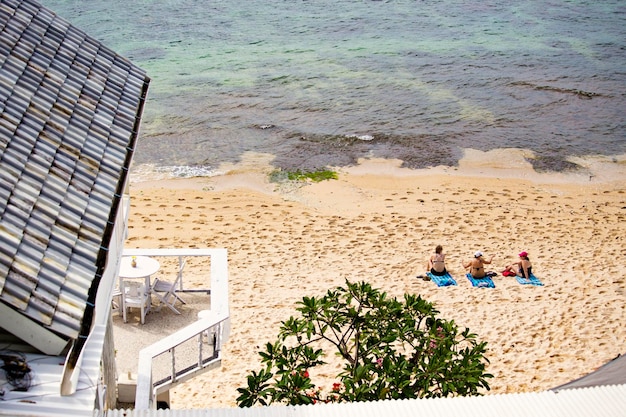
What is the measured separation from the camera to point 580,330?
12391 millimetres

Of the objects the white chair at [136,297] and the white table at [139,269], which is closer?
the white chair at [136,297]

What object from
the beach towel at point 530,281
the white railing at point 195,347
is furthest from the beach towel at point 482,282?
the white railing at point 195,347

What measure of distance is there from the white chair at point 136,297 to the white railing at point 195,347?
0.97 meters

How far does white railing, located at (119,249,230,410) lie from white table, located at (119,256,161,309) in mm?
1091

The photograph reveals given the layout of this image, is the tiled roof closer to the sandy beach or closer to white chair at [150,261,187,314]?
white chair at [150,261,187,314]

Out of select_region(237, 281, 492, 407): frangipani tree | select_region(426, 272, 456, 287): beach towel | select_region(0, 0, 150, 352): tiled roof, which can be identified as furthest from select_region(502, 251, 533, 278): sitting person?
select_region(0, 0, 150, 352): tiled roof

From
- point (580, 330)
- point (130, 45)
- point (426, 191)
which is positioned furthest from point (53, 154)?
point (130, 45)

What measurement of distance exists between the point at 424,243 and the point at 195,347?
339 inches

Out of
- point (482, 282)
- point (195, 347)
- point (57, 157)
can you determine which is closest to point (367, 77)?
point (482, 282)

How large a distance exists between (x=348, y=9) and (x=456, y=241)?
35.6 meters

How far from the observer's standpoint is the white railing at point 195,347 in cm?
742

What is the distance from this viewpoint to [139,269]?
9898 millimetres

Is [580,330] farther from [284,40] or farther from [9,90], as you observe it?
[284,40]

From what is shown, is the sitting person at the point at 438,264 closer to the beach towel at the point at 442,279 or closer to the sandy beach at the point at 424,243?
the beach towel at the point at 442,279
